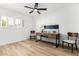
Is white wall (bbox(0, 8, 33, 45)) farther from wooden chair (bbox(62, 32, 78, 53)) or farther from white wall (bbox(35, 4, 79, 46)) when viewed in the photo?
wooden chair (bbox(62, 32, 78, 53))

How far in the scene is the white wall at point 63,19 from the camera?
6.57 feet

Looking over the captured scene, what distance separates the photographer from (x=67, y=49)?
7.67ft

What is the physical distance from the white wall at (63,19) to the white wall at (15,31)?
237mm

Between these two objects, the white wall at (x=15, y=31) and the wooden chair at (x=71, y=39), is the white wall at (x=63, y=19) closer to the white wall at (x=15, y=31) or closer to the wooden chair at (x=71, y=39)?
the wooden chair at (x=71, y=39)

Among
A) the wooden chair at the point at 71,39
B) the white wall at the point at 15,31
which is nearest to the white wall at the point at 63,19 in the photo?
the wooden chair at the point at 71,39

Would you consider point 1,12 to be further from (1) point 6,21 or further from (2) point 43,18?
(2) point 43,18

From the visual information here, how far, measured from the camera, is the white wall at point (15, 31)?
1961 millimetres

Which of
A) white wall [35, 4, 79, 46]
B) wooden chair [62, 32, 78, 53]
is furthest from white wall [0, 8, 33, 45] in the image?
wooden chair [62, 32, 78, 53]

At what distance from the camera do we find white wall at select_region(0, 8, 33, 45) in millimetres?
1961

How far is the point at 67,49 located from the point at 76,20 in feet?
2.97

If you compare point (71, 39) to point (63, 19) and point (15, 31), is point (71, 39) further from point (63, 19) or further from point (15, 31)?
point (15, 31)

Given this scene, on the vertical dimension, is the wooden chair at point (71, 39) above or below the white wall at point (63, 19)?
below

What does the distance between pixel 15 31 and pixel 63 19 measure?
1474 millimetres

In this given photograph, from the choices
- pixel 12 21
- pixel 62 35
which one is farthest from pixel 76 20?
pixel 12 21
